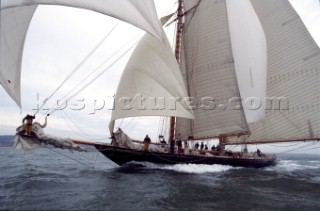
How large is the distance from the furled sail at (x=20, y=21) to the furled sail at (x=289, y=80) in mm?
17829

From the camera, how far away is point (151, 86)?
1772 centimetres

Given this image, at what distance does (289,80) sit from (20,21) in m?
22.1

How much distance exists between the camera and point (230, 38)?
869 inches

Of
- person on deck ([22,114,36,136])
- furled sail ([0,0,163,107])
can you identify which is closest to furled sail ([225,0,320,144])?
furled sail ([0,0,163,107])

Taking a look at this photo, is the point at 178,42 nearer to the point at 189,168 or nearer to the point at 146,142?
the point at 146,142

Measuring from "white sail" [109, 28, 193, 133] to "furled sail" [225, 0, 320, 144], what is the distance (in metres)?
11.2

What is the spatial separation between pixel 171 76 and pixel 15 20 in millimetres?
9667

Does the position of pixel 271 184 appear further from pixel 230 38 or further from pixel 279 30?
pixel 279 30

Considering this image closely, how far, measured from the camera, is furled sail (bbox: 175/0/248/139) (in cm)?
2141

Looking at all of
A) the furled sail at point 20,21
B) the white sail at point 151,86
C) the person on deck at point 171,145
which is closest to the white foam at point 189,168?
the person on deck at point 171,145

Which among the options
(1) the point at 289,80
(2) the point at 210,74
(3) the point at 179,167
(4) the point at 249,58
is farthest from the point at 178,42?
(3) the point at 179,167

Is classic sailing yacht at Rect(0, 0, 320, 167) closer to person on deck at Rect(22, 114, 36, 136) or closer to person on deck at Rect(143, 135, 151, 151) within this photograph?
person on deck at Rect(143, 135, 151, 151)

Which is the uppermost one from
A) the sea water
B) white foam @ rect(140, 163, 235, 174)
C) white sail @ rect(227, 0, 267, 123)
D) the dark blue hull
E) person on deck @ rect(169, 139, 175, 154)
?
white sail @ rect(227, 0, 267, 123)

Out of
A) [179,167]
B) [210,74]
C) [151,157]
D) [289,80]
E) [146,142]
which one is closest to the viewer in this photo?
[151,157]
